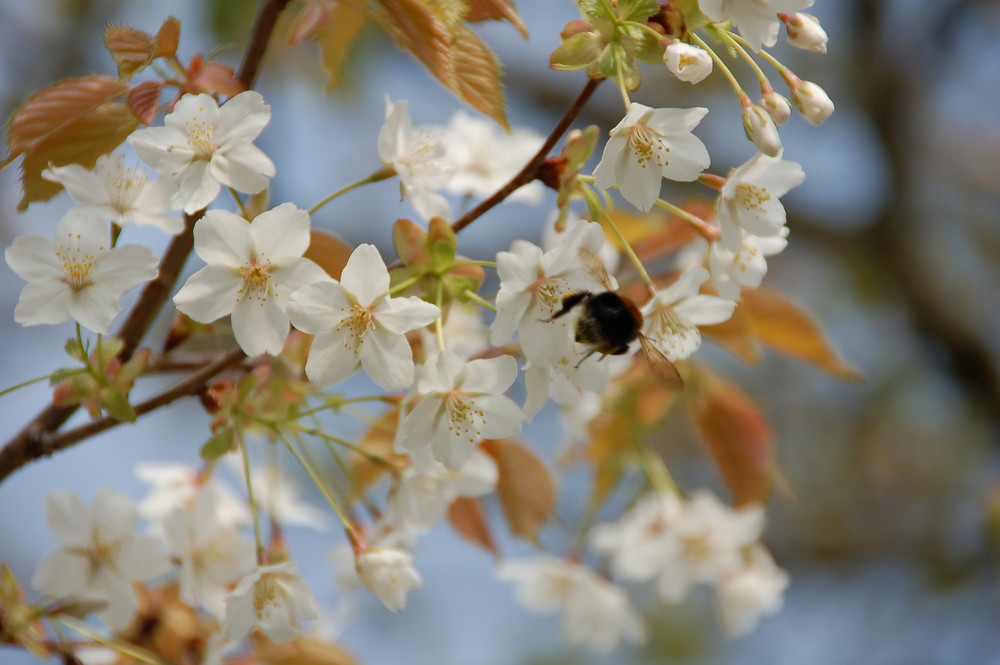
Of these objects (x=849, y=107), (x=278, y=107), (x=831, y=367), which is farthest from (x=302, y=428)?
(x=849, y=107)

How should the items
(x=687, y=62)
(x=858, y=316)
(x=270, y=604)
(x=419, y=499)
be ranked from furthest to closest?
1. (x=858, y=316)
2. (x=419, y=499)
3. (x=270, y=604)
4. (x=687, y=62)

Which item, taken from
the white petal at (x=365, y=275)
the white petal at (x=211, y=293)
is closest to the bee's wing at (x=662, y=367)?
the white petal at (x=365, y=275)

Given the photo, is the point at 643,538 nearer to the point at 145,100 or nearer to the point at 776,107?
the point at 776,107

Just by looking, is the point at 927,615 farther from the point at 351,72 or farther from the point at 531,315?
the point at 531,315

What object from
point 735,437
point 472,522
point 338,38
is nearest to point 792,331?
point 735,437

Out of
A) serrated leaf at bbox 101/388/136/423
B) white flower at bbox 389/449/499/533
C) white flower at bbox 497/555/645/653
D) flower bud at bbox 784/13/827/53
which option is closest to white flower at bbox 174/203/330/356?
serrated leaf at bbox 101/388/136/423

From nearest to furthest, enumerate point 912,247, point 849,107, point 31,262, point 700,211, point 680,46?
point 680,46, point 31,262, point 700,211, point 912,247, point 849,107

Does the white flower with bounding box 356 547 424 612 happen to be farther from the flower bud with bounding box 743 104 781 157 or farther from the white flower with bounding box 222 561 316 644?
the flower bud with bounding box 743 104 781 157
